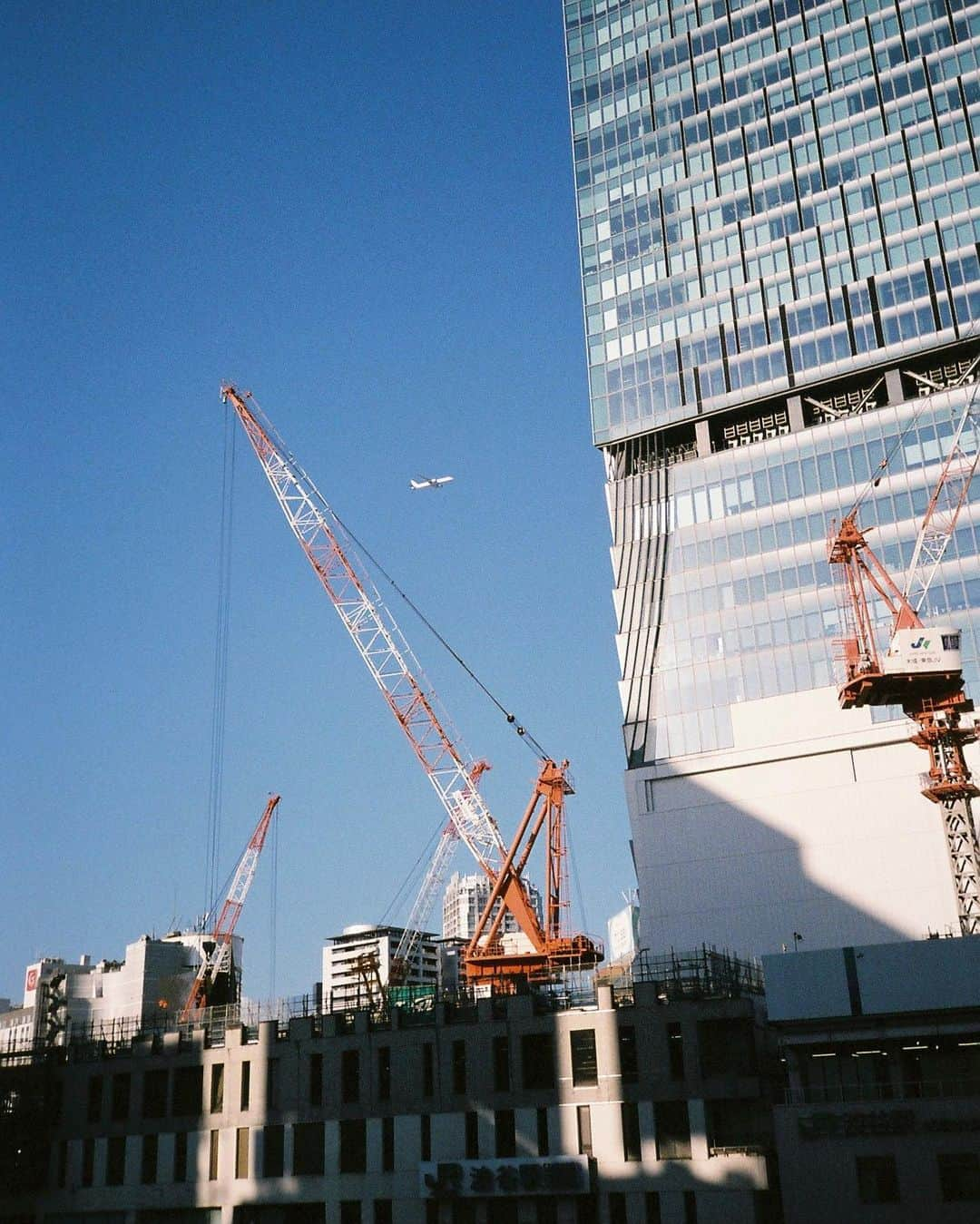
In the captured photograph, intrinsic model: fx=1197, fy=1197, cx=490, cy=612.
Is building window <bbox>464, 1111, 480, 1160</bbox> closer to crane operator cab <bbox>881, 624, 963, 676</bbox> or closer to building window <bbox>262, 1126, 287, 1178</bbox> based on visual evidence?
building window <bbox>262, 1126, 287, 1178</bbox>

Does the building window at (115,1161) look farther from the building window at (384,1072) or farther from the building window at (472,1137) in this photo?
the building window at (472,1137)

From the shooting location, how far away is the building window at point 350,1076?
251 feet

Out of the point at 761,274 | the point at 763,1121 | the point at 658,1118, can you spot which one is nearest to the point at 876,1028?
the point at 763,1121

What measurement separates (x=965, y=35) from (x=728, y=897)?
306 feet

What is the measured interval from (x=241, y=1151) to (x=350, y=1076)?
8.85 meters

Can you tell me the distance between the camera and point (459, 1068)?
7419 centimetres

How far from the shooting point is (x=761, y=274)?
425 feet

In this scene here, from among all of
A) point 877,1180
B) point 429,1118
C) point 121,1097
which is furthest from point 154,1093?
point 877,1180

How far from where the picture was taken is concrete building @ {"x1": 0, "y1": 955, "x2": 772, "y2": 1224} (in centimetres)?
6744

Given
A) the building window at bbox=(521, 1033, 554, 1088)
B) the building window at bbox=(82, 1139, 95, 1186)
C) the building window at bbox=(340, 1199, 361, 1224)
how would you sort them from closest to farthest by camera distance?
the building window at bbox=(521, 1033, 554, 1088) < the building window at bbox=(340, 1199, 361, 1224) < the building window at bbox=(82, 1139, 95, 1186)

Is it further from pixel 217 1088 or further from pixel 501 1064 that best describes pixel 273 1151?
pixel 501 1064

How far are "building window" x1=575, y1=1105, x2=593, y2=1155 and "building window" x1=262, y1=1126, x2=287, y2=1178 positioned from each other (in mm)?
20076

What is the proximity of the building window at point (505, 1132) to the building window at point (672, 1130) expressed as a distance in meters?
8.89

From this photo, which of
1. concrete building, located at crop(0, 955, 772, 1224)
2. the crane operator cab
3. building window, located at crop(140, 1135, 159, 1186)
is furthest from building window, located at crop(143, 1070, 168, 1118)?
the crane operator cab
